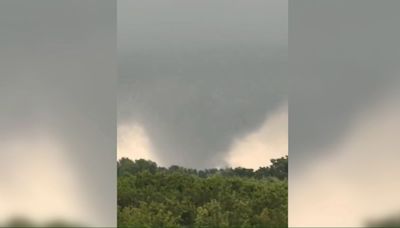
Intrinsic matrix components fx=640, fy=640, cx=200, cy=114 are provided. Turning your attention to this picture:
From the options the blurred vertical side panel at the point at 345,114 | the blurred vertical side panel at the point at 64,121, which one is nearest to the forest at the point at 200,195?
the blurred vertical side panel at the point at 64,121

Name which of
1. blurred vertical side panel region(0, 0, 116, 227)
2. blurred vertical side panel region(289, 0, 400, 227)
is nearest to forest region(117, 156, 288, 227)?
blurred vertical side panel region(0, 0, 116, 227)

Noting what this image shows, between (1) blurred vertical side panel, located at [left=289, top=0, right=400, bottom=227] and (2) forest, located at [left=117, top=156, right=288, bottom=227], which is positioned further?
(2) forest, located at [left=117, top=156, right=288, bottom=227]

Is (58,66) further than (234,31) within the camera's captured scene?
No

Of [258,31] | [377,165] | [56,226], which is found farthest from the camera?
[258,31]

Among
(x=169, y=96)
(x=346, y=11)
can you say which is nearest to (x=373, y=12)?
(x=346, y=11)

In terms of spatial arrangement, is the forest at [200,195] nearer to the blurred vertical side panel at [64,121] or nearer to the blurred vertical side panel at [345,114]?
the blurred vertical side panel at [64,121]

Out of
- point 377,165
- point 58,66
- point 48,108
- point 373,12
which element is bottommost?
point 377,165

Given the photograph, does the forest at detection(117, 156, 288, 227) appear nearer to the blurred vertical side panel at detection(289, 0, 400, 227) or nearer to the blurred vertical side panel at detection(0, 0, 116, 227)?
the blurred vertical side panel at detection(0, 0, 116, 227)

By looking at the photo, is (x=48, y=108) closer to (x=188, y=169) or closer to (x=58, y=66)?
(x=58, y=66)
